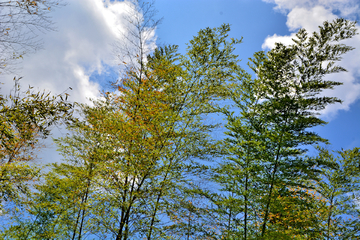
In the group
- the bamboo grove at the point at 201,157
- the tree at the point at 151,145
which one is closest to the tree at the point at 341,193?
the bamboo grove at the point at 201,157

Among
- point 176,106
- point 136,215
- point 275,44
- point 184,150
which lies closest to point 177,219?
point 136,215

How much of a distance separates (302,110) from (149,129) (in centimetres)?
504

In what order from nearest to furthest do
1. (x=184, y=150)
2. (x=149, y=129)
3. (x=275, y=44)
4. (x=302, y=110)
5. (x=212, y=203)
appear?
(x=149, y=129) → (x=184, y=150) → (x=212, y=203) → (x=302, y=110) → (x=275, y=44)

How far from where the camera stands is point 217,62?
22.8 ft

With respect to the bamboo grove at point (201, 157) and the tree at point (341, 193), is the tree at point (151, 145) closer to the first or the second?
the bamboo grove at point (201, 157)

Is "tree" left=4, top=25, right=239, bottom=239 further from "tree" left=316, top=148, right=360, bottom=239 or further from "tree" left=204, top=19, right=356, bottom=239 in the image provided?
"tree" left=316, top=148, right=360, bottom=239

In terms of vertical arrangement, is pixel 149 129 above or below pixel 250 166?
above

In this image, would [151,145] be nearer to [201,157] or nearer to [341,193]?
[201,157]

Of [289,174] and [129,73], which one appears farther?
[129,73]

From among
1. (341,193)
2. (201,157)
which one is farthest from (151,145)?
(341,193)

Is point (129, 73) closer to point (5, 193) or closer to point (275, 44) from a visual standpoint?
point (5, 193)

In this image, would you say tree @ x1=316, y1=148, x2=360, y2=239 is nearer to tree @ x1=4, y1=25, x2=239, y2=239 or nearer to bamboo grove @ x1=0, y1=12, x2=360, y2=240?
bamboo grove @ x1=0, y1=12, x2=360, y2=240

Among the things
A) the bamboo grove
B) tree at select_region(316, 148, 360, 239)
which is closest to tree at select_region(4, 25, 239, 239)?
the bamboo grove

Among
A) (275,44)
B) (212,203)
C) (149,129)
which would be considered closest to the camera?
(149,129)
